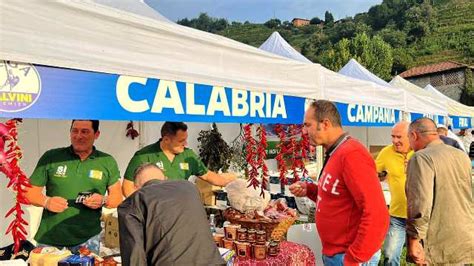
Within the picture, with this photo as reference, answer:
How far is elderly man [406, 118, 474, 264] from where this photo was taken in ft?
9.73

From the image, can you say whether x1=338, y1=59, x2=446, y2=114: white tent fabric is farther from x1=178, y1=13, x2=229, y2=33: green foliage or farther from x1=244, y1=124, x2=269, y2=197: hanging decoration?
x1=178, y1=13, x2=229, y2=33: green foliage

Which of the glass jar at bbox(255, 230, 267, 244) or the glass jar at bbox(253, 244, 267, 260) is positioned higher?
the glass jar at bbox(255, 230, 267, 244)

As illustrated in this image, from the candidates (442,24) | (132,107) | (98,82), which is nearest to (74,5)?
(98,82)

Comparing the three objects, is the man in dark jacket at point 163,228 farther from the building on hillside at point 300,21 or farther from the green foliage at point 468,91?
the building on hillside at point 300,21

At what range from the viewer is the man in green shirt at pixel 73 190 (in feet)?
9.55

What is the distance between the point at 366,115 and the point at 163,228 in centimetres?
371

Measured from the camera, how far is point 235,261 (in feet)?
10.3

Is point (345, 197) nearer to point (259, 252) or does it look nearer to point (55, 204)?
point (259, 252)

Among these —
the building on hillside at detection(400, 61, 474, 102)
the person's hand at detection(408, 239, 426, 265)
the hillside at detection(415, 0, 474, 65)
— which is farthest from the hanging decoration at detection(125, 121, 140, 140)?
the hillside at detection(415, 0, 474, 65)

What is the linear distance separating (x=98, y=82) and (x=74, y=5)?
13.6 inches

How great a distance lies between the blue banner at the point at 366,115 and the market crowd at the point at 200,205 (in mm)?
1315

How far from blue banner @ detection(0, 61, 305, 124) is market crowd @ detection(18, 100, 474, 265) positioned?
0.33 metres

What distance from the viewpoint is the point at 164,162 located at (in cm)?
366

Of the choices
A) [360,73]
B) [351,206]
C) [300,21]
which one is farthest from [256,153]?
[300,21]
